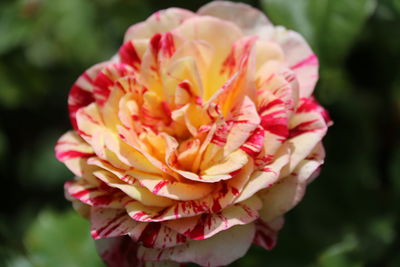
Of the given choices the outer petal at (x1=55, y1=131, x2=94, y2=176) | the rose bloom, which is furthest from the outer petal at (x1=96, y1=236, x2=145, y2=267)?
the outer petal at (x1=55, y1=131, x2=94, y2=176)

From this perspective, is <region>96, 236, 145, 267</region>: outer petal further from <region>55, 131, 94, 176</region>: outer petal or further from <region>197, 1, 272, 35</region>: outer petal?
<region>197, 1, 272, 35</region>: outer petal

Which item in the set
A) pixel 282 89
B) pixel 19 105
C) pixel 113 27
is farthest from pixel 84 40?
pixel 282 89

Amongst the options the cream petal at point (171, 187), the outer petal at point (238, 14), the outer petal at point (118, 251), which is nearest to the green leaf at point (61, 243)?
the outer petal at point (118, 251)

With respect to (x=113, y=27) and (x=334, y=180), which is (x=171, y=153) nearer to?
(x=334, y=180)

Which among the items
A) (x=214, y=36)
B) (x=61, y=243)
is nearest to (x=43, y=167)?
(x=61, y=243)

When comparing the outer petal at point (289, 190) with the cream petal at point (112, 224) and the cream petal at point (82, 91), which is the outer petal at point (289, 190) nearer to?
the cream petal at point (112, 224)

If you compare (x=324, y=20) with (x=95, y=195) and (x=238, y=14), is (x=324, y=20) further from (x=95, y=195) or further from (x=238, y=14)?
(x=95, y=195)
